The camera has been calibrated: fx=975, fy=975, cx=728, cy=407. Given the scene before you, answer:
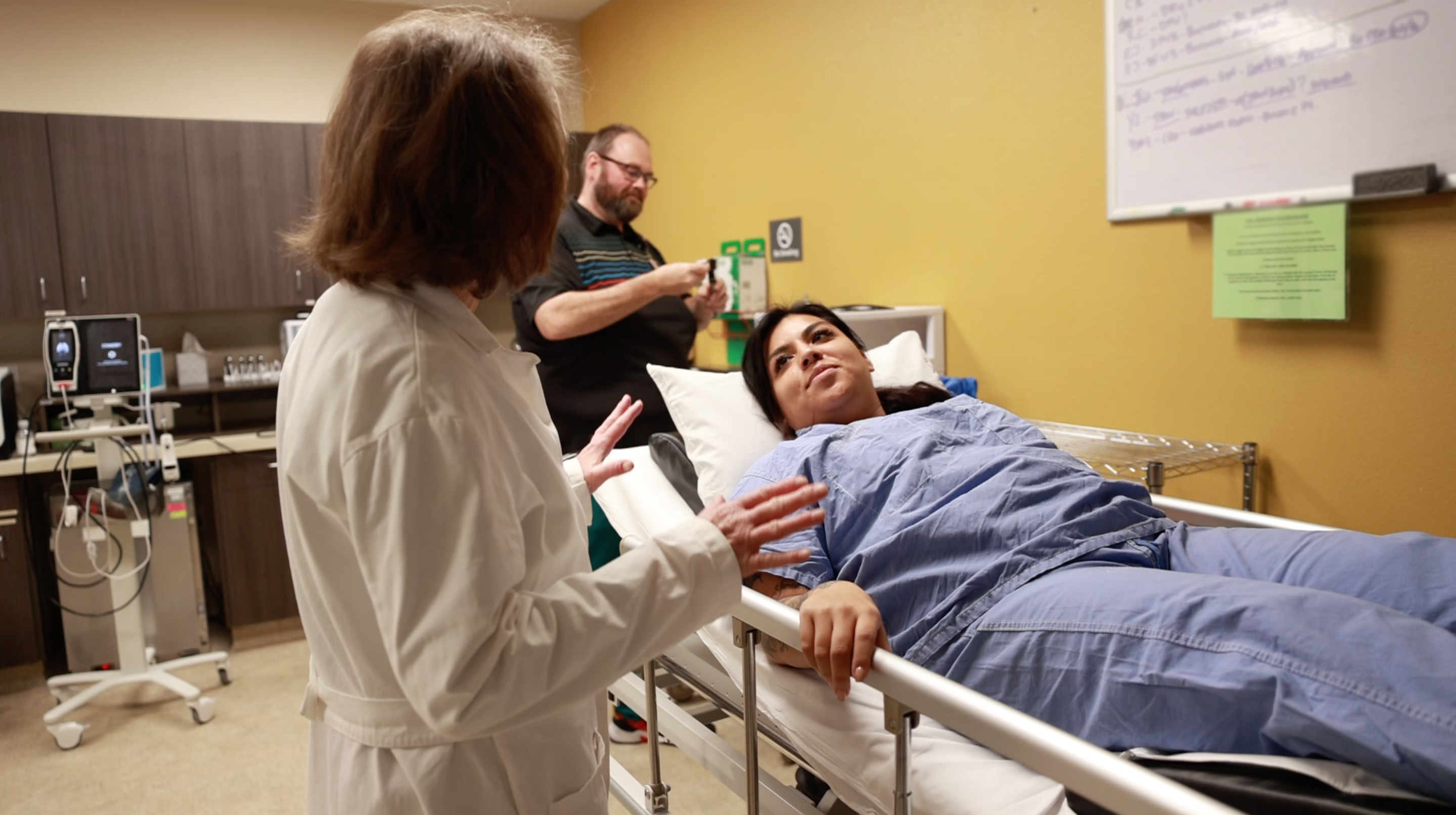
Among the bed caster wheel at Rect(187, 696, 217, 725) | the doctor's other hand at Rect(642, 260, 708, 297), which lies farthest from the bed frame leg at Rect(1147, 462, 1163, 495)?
the bed caster wheel at Rect(187, 696, 217, 725)

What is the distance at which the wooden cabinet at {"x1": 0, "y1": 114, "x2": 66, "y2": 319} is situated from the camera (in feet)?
11.5

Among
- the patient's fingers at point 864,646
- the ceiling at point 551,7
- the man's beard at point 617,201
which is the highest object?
the ceiling at point 551,7

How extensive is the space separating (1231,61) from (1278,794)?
1.62 metres

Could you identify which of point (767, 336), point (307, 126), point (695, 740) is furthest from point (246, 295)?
point (695, 740)

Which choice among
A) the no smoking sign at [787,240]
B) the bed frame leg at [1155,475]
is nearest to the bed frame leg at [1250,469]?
the bed frame leg at [1155,475]

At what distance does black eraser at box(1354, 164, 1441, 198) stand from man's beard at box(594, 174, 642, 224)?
165 cm

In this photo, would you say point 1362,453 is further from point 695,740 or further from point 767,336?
point 695,740

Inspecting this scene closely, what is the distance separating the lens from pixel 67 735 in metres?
2.92

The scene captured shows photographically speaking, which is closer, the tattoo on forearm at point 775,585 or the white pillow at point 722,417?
the tattoo on forearm at point 775,585

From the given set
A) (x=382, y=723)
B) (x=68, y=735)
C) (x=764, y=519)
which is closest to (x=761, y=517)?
(x=764, y=519)

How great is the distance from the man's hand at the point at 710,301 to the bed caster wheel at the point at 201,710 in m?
2.00

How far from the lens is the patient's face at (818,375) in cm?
191

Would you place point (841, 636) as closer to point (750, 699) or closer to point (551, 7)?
point (750, 699)

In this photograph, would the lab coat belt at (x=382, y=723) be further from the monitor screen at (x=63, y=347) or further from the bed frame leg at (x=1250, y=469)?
the monitor screen at (x=63, y=347)
